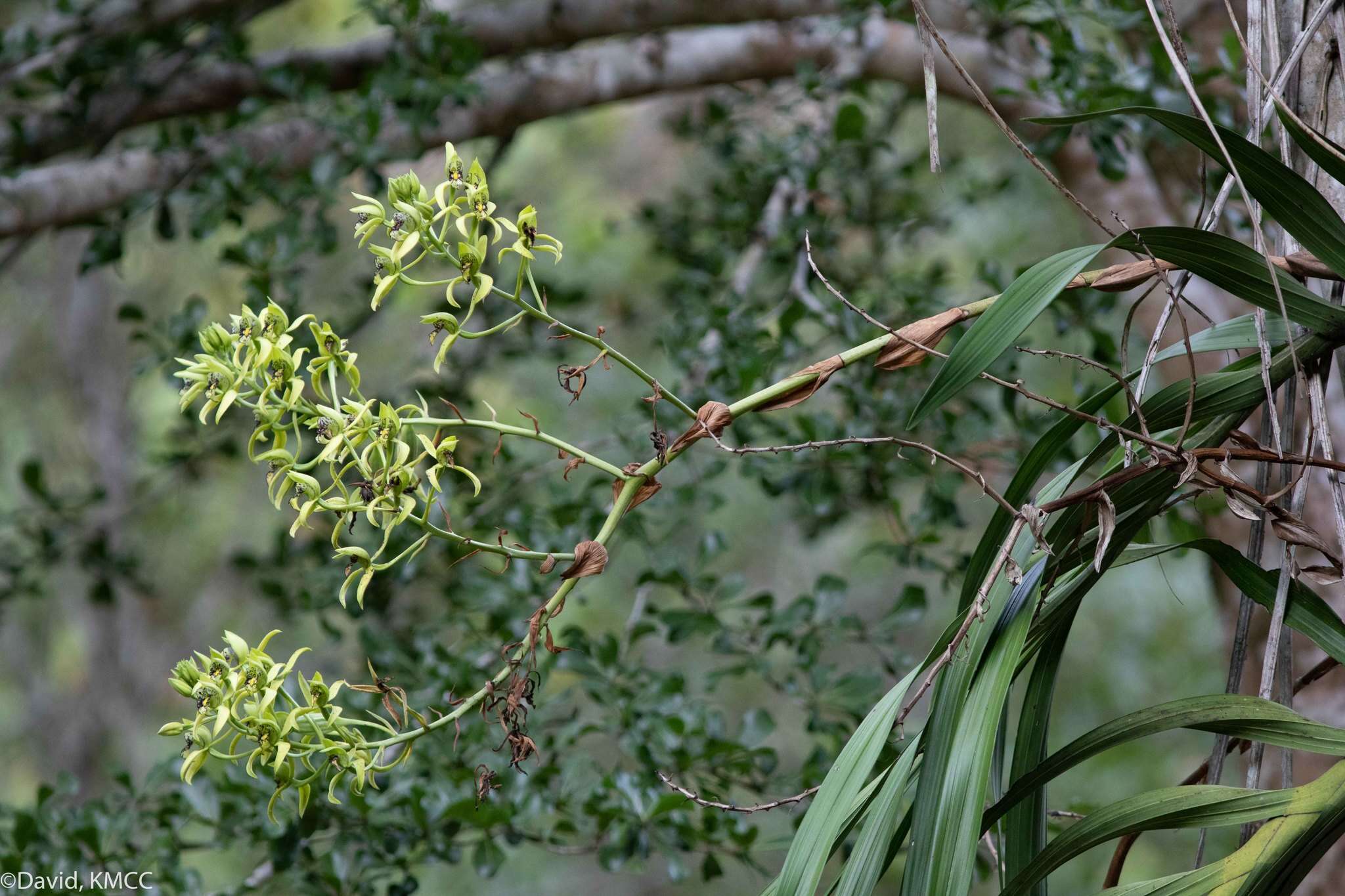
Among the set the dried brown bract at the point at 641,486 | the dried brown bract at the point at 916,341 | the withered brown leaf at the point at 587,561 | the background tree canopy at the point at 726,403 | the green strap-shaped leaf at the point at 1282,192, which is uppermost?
the green strap-shaped leaf at the point at 1282,192

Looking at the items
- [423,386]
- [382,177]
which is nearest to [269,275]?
[382,177]

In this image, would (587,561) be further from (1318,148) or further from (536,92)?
(536,92)

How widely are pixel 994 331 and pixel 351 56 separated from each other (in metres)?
1.41

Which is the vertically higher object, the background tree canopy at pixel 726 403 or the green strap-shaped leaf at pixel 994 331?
the green strap-shaped leaf at pixel 994 331

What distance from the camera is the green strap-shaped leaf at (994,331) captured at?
18.1 inches

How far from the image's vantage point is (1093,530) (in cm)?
56

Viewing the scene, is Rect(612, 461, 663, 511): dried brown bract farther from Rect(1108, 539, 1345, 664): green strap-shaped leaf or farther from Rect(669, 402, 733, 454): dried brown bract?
Rect(1108, 539, 1345, 664): green strap-shaped leaf

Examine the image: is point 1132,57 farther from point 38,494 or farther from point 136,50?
point 38,494

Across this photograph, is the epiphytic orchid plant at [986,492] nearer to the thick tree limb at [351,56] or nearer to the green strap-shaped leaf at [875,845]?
the green strap-shaped leaf at [875,845]

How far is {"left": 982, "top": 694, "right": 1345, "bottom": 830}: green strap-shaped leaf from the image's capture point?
0.46 meters

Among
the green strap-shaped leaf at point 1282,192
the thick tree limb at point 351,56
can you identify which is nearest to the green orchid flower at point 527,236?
the green strap-shaped leaf at point 1282,192

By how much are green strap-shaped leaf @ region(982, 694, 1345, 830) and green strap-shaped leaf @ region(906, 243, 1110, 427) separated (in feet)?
0.56

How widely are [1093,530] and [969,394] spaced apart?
1.00 meters

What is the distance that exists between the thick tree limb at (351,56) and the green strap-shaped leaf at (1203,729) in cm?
131
